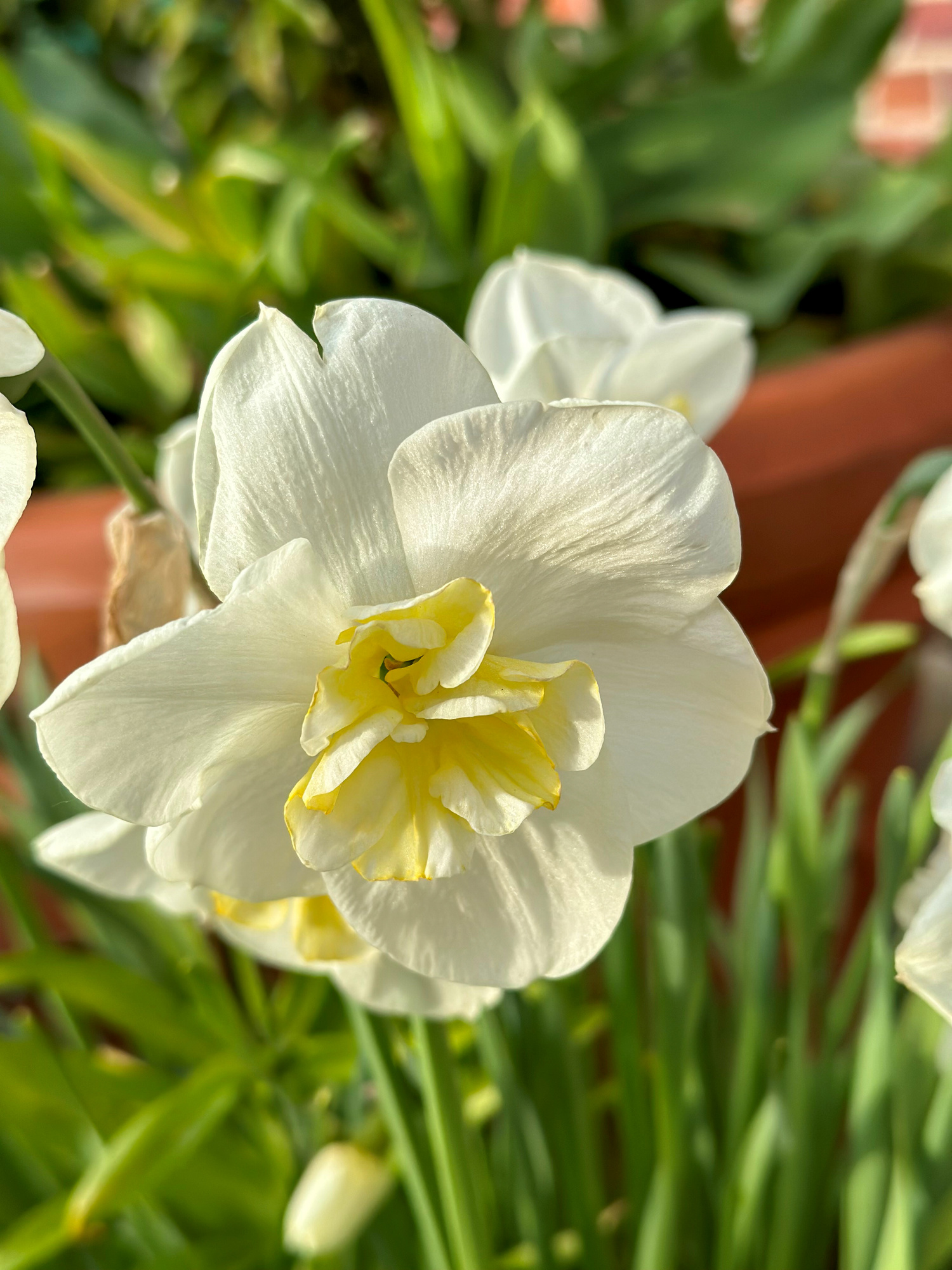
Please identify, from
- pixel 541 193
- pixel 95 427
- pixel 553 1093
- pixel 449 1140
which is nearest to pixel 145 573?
pixel 95 427

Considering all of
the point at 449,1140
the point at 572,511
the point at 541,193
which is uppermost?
the point at 572,511

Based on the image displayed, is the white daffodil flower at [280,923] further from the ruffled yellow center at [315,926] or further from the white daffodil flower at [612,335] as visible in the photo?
the white daffodil flower at [612,335]

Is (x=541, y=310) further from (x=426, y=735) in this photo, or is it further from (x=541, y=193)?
(x=541, y=193)

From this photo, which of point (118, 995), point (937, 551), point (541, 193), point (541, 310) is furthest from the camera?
point (541, 193)

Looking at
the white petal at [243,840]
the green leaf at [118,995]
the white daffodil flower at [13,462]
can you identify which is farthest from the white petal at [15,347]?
A: the green leaf at [118,995]

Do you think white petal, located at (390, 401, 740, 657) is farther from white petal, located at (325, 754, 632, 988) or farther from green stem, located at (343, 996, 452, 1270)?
green stem, located at (343, 996, 452, 1270)

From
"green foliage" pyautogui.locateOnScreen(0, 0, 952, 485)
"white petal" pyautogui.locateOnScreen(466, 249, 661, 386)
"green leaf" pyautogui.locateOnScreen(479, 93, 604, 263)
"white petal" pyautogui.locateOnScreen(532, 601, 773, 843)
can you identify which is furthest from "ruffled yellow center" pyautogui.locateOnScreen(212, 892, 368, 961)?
"green leaf" pyautogui.locateOnScreen(479, 93, 604, 263)

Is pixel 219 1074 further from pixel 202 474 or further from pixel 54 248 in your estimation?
pixel 54 248
